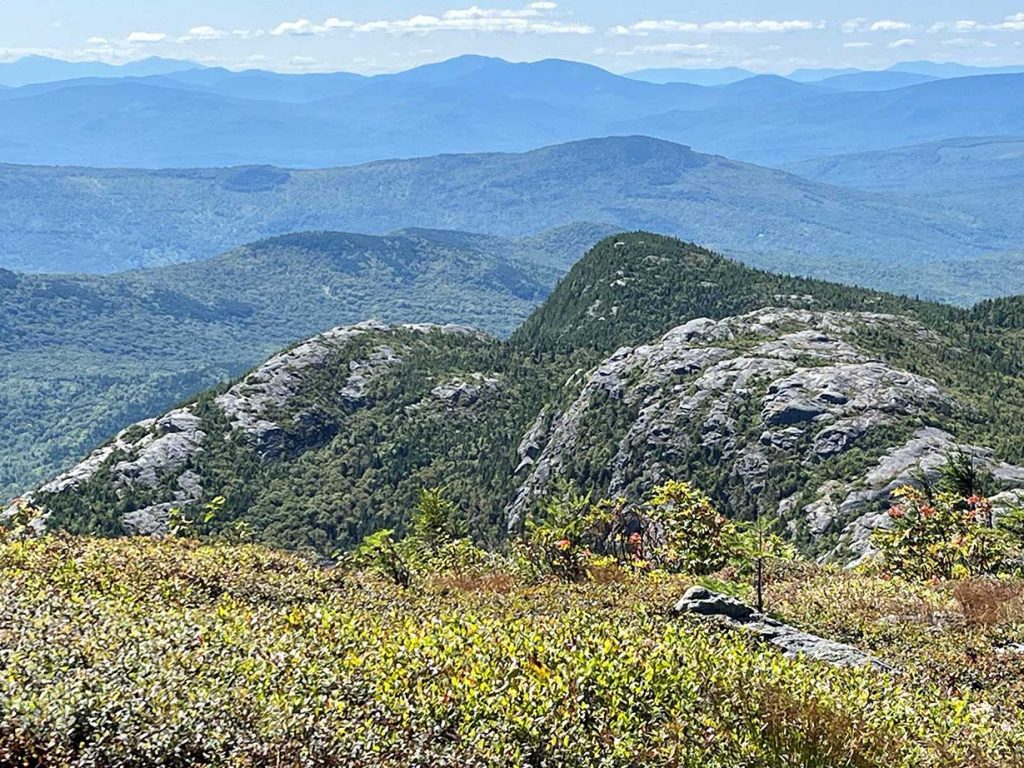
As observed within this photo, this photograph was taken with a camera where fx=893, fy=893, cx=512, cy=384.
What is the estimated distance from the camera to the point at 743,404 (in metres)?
80.4

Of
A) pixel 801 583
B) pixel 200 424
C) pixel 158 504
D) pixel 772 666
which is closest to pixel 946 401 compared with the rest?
pixel 801 583

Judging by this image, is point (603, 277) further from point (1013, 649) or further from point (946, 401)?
point (1013, 649)

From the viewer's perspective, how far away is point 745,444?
248 feet

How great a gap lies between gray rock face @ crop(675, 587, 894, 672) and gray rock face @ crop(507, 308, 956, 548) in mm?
42762

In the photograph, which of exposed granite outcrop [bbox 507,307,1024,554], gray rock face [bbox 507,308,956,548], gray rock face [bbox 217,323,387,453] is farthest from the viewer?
gray rock face [bbox 217,323,387,453]

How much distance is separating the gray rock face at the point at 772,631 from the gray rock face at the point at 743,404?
140 ft

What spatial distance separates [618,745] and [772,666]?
2900 millimetres

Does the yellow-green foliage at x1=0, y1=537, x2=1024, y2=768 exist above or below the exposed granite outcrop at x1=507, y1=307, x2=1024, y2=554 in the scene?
above

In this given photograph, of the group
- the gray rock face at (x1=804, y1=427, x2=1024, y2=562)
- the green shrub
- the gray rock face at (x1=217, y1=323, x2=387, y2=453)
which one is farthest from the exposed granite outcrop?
the gray rock face at (x1=217, y1=323, x2=387, y2=453)

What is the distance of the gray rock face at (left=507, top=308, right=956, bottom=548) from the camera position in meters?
71.1

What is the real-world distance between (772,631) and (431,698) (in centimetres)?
774

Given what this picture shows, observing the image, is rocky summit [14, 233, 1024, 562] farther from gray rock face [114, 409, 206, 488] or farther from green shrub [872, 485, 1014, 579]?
green shrub [872, 485, 1014, 579]

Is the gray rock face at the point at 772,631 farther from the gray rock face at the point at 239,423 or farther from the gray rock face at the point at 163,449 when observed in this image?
the gray rock face at the point at 163,449

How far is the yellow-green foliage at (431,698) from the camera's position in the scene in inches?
347
